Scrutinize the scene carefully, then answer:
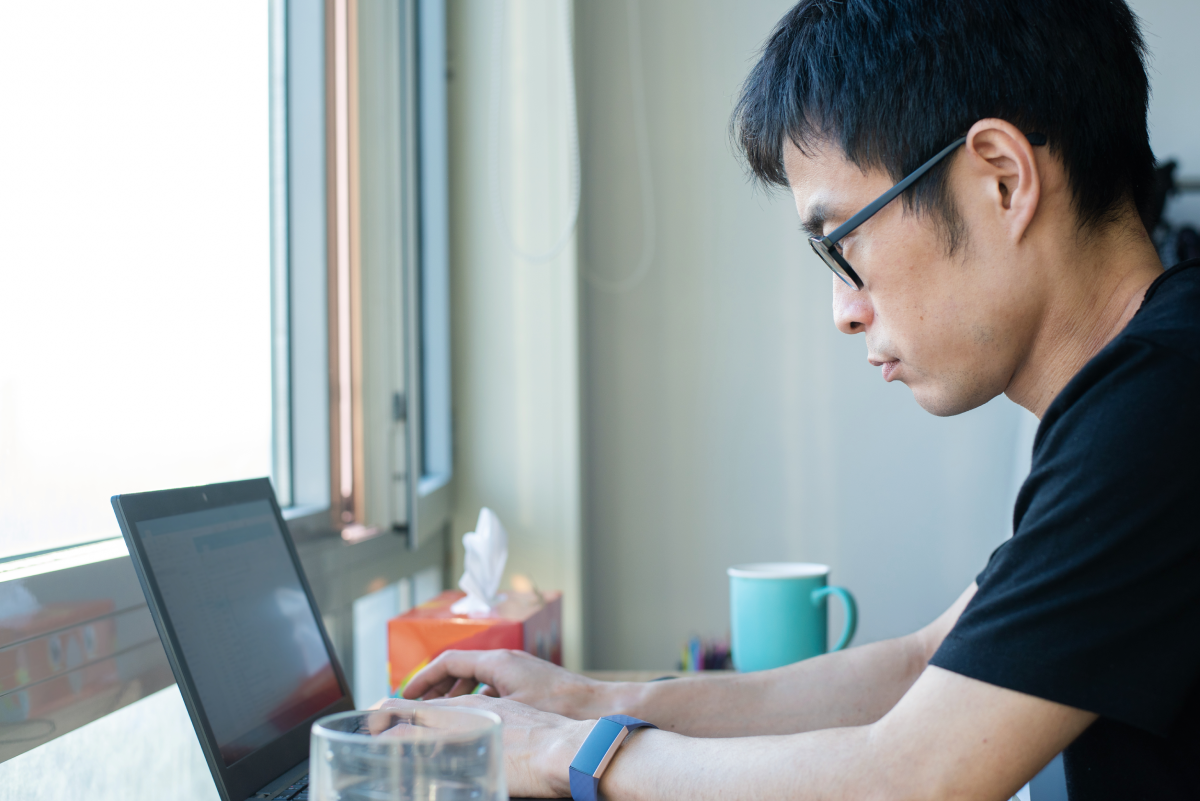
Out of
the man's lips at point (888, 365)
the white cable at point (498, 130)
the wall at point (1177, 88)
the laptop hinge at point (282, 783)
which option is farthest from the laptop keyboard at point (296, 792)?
the wall at point (1177, 88)

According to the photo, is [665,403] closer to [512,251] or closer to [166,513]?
[512,251]

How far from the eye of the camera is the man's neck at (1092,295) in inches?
26.8

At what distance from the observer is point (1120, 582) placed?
53cm

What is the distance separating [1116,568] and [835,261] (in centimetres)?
32

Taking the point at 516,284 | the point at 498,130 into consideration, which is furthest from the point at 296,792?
the point at 498,130

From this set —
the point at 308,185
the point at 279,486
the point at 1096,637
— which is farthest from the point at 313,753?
the point at 308,185

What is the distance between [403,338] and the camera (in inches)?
52.9

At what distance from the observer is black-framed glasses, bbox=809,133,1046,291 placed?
0.65 metres

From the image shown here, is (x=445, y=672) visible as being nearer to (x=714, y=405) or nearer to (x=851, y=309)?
(x=851, y=309)

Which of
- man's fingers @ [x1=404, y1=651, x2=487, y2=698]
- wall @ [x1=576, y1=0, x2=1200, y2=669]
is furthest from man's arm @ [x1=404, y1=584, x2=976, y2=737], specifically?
wall @ [x1=576, y1=0, x2=1200, y2=669]

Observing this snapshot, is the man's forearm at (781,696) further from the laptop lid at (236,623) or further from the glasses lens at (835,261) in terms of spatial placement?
the glasses lens at (835,261)

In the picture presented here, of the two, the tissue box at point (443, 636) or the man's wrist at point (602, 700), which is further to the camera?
the tissue box at point (443, 636)

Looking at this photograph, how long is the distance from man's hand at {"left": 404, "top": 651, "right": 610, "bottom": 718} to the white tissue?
0.57 ft

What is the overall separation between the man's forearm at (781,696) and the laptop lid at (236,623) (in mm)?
265
